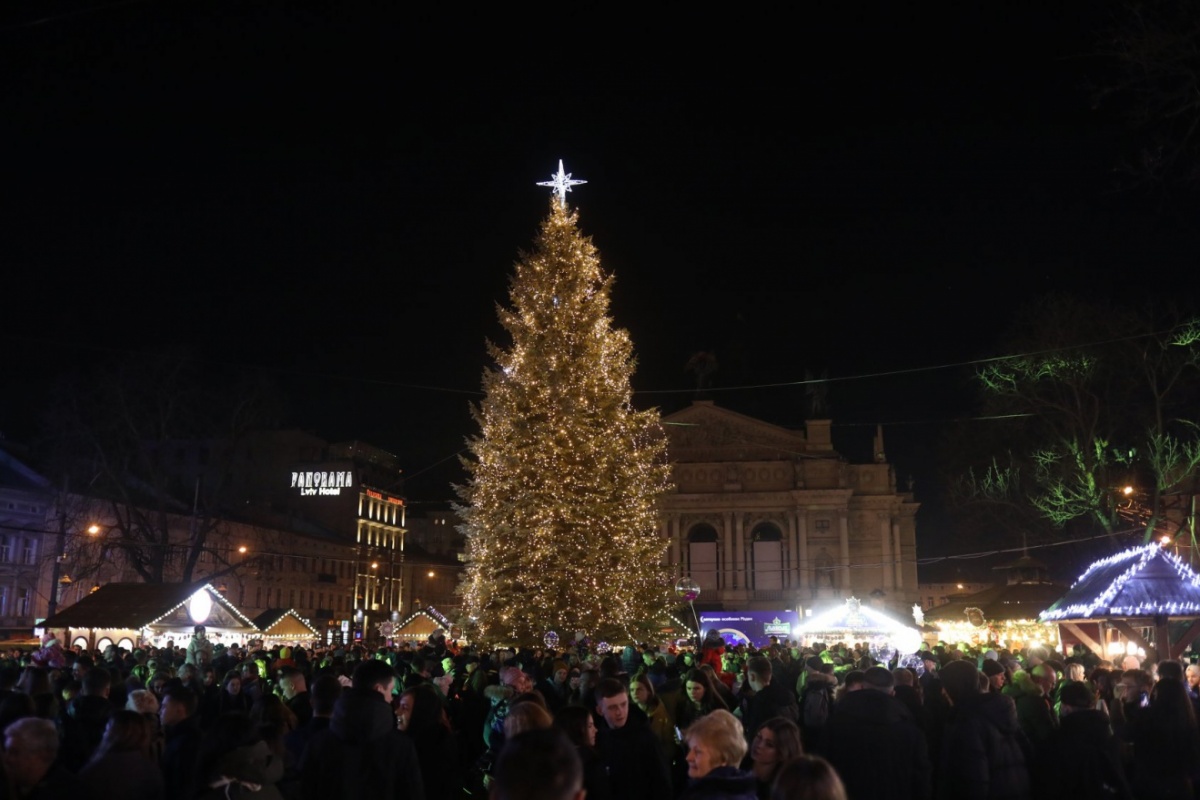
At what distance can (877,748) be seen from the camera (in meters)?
6.42

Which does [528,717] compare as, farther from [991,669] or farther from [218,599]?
Result: [218,599]

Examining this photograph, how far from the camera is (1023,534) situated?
130ft

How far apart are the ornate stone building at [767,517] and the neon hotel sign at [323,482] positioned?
27232 millimetres

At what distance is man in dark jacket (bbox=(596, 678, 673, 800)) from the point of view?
6203mm

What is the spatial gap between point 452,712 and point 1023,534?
32917 millimetres

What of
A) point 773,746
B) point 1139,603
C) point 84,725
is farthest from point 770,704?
point 1139,603

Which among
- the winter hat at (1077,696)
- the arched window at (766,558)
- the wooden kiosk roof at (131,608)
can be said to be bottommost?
the winter hat at (1077,696)

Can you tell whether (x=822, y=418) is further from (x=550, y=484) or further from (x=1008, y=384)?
(x=550, y=484)

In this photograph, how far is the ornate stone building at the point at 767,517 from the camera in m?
75.4

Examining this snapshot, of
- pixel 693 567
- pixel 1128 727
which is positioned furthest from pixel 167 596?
pixel 693 567

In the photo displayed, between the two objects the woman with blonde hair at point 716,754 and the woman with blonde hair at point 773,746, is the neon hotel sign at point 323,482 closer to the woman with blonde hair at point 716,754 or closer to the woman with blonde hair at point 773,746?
the woman with blonde hair at point 773,746

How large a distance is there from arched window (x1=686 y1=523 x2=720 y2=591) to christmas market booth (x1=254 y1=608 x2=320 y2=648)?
47.5 metres

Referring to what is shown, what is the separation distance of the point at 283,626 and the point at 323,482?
5875cm

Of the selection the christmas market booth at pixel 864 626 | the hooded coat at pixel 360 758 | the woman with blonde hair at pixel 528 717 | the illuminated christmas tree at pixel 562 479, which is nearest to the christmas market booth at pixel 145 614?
the illuminated christmas tree at pixel 562 479
